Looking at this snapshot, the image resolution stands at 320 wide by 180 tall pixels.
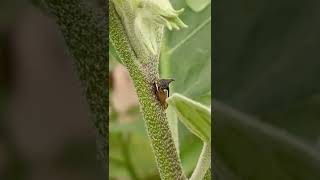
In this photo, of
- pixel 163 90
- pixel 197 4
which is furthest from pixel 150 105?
pixel 197 4

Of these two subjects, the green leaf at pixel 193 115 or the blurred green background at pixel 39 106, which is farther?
the blurred green background at pixel 39 106

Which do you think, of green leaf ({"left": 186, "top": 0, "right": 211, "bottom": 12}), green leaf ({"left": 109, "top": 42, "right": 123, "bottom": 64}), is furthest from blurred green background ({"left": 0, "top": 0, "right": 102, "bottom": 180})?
green leaf ({"left": 186, "top": 0, "right": 211, "bottom": 12})
